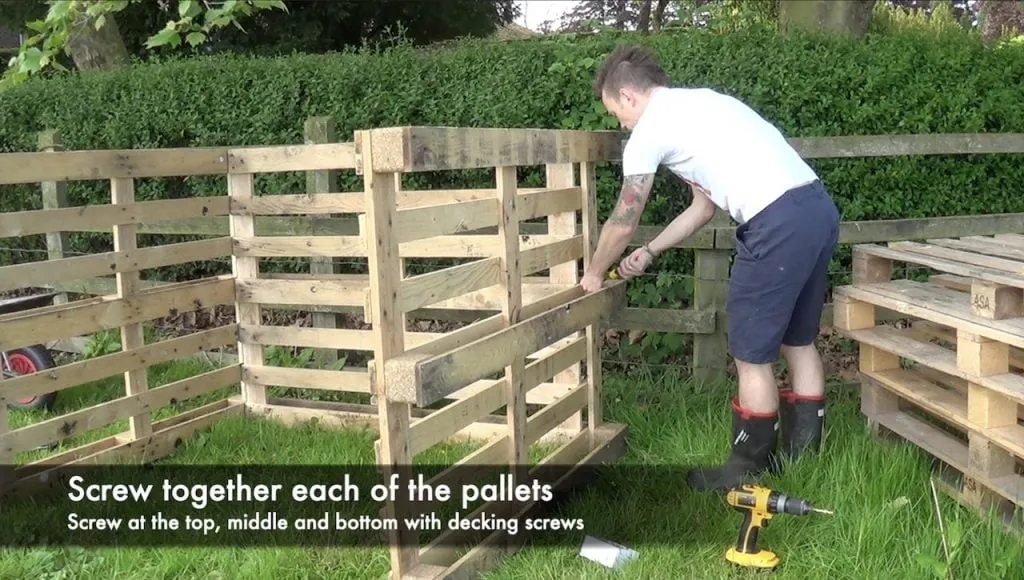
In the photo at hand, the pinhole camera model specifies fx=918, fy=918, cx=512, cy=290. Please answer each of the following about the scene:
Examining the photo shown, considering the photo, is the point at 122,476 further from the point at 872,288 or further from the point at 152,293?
the point at 872,288

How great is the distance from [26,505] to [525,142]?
2645 millimetres

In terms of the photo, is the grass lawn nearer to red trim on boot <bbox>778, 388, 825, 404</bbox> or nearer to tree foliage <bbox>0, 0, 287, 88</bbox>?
red trim on boot <bbox>778, 388, 825, 404</bbox>

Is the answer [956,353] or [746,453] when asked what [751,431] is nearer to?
[746,453]

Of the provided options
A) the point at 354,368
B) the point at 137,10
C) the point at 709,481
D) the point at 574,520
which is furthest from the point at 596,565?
the point at 137,10

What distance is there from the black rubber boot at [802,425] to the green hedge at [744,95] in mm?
1392

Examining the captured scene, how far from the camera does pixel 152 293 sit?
452cm

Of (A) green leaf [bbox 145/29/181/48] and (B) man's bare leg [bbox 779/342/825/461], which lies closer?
(B) man's bare leg [bbox 779/342/825/461]

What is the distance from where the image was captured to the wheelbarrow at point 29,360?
5.04m

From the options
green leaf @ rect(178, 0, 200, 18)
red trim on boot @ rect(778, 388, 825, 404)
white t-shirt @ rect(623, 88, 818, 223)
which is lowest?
red trim on boot @ rect(778, 388, 825, 404)

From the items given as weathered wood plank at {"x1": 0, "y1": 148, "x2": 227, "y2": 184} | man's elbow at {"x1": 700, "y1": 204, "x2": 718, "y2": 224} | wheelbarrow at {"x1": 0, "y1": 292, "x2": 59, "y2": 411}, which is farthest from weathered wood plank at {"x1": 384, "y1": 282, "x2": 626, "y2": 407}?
wheelbarrow at {"x1": 0, "y1": 292, "x2": 59, "y2": 411}

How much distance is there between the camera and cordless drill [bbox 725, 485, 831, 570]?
301 centimetres

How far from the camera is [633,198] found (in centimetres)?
362

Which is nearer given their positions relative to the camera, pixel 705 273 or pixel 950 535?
pixel 950 535

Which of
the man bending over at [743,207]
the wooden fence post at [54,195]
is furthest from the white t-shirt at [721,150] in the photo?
the wooden fence post at [54,195]
